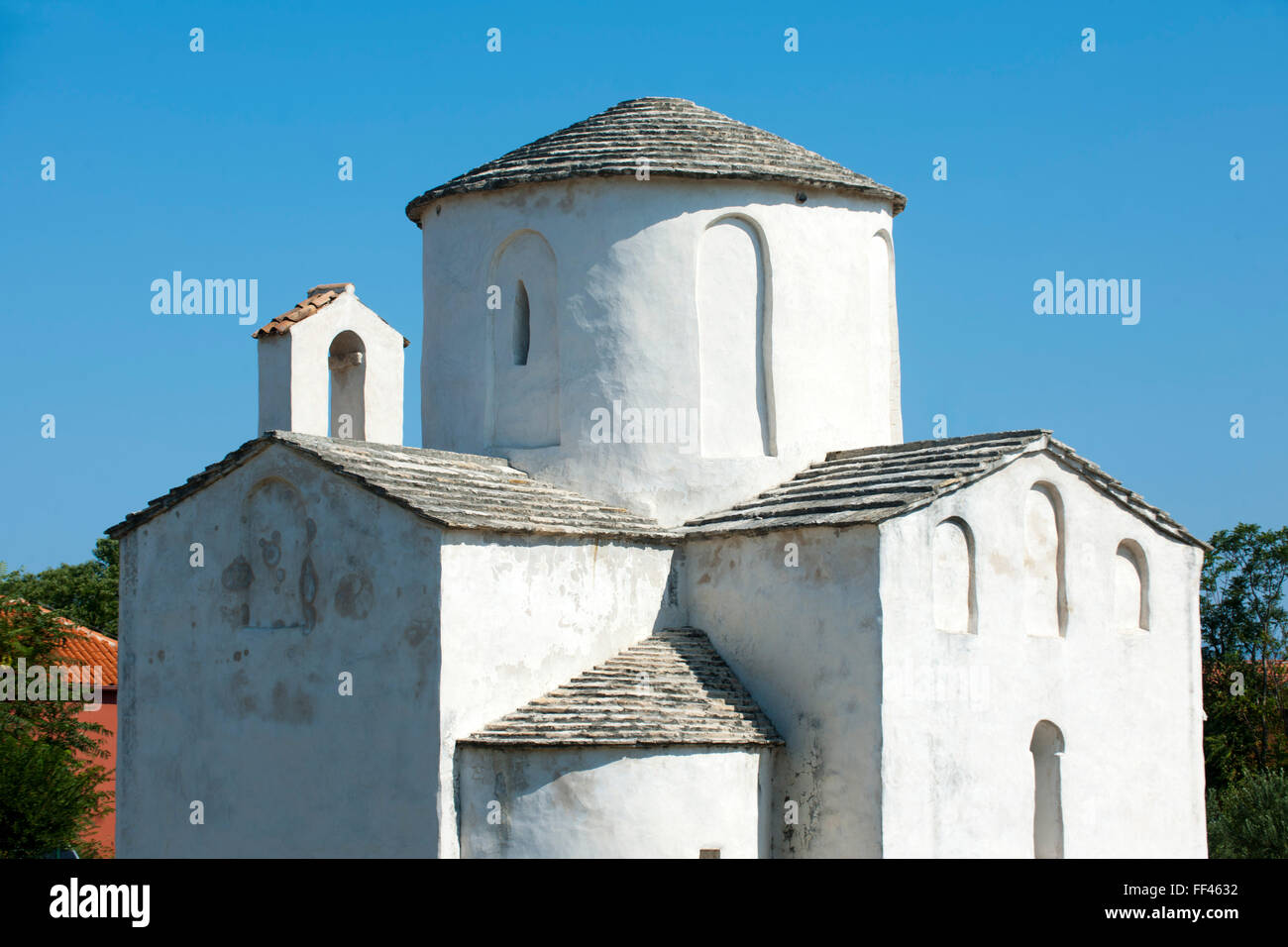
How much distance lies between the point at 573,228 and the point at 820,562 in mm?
5723

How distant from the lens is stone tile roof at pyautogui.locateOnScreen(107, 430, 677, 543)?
15.5 m

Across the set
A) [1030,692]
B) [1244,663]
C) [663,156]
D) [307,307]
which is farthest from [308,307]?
[1244,663]

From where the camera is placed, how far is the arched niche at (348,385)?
19.5 metres

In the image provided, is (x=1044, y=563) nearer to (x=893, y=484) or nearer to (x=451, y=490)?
(x=893, y=484)

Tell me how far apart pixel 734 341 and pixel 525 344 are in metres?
2.76

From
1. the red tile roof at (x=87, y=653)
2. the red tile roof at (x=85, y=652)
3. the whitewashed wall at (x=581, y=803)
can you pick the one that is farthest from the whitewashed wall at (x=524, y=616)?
the red tile roof at (x=87, y=653)

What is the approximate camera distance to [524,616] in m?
15.8

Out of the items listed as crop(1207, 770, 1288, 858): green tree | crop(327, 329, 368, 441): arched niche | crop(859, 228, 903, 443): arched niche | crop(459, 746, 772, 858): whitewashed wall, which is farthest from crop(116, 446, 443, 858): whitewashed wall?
crop(1207, 770, 1288, 858): green tree

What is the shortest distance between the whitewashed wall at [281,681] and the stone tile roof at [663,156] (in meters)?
5.44

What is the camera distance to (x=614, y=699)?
615 inches
